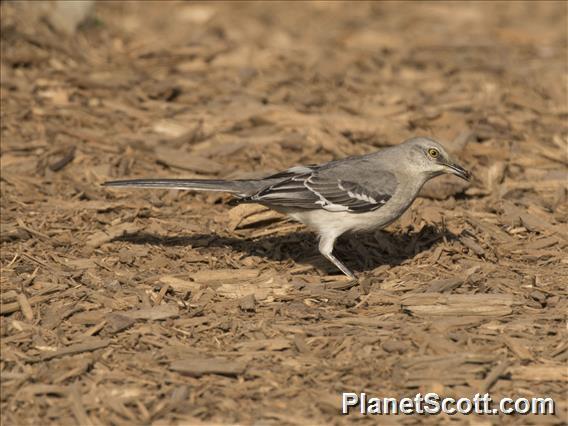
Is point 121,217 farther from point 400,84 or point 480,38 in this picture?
point 480,38

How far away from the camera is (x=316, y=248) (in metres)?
9.59

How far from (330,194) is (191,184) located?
1.39 meters

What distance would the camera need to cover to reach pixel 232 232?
31.8 feet

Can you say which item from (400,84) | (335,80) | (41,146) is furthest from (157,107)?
(400,84)

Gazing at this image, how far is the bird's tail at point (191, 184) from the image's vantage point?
8.73 metres

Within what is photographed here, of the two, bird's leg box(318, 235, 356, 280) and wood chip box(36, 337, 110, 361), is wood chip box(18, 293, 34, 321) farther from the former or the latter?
bird's leg box(318, 235, 356, 280)

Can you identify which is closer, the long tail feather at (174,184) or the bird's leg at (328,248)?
the long tail feather at (174,184)

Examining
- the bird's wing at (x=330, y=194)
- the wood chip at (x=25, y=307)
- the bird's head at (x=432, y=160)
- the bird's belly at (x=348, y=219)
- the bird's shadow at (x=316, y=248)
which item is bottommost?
the bird's shadow at (x=316, y=248)

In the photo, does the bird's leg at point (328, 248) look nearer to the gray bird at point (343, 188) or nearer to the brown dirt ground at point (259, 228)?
the gray bird at point (343, 188)

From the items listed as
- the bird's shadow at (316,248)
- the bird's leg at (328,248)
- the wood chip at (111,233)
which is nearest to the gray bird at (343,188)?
the bird's leg at (328,248)

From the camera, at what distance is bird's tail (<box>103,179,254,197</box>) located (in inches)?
344

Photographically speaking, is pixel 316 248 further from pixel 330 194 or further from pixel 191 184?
pixel 191 184

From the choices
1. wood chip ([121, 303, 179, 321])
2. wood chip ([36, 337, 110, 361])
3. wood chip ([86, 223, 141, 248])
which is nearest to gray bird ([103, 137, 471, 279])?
wood chip ([86, 223, 141, 248])

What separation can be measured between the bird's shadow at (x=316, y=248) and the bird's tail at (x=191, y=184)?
68 cm
